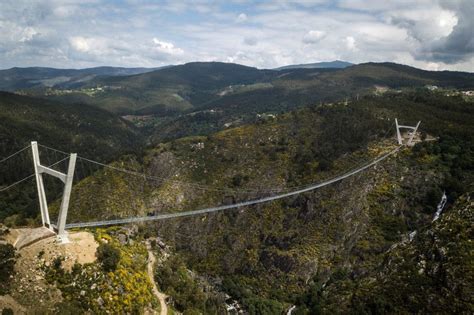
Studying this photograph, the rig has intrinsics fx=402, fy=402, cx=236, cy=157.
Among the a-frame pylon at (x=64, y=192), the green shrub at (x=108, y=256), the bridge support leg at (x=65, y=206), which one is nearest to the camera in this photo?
the a-frame pylon at (x=64, y=192)

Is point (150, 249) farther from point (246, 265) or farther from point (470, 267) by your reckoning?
point (470, 267)

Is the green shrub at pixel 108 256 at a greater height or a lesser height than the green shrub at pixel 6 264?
lesser

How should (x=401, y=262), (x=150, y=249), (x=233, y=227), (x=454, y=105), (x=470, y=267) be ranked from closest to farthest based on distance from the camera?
(x=470, y=267) < (x=401, y=262) < (x=150, y=249) < (x=233, y=227) < (x=454, y=105)

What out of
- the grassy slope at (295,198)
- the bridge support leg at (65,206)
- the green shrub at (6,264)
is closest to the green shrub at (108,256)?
the bridge support leg at (65,206)

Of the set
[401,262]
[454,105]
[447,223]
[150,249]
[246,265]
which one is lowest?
[246,265]

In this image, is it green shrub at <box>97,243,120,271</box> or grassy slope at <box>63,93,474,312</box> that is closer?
green shrub at <box>97,243,120,271</box>

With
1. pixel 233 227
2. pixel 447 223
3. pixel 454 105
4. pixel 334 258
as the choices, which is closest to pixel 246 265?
pixel 233 227

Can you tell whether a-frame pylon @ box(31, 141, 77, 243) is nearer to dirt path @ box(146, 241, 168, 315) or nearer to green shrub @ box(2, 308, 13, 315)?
green shrub @ box(2, 308, 13, 315)

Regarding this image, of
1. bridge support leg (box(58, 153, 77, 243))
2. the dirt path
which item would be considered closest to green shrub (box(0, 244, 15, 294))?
bridge support leg (box(58, 153, 77, 243))

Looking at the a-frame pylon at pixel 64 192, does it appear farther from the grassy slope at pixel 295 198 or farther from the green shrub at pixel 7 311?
the grassy slope at pixel 295 198

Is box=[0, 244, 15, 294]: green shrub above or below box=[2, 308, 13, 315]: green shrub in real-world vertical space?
above

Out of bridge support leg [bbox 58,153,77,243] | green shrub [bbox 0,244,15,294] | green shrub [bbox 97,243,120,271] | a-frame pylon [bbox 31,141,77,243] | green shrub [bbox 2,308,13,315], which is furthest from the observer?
green shrub [bbox 97,243,120,271]
